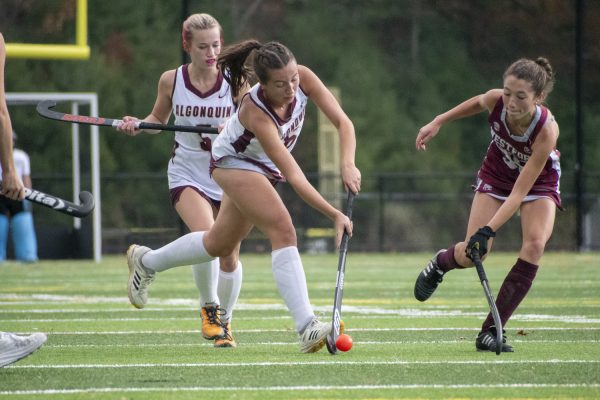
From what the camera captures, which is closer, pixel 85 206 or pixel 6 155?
pixel 6 155

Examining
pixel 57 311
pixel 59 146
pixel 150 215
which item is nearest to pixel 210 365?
pixel 57 311

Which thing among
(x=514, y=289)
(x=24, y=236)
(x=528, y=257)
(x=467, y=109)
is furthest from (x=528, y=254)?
(x=24, y=236)

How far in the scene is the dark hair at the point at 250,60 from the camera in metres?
6.03

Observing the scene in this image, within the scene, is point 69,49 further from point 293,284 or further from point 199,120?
point 293,284

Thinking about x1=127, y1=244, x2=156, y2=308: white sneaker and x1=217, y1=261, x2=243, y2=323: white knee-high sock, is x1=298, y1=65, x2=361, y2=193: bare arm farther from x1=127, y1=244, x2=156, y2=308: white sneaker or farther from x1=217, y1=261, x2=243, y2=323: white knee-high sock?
x1=127, y1=244, x2=156, y2=308: white sneaker

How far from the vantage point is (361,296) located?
10.8 metres

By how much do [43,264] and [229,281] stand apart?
9.72 m

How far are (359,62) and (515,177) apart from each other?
21409 mm

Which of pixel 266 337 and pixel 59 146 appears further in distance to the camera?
pixel 59 146

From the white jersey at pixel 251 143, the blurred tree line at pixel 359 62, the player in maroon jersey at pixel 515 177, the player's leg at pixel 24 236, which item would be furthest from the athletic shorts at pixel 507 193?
the blurred tree line at pixel 359 62

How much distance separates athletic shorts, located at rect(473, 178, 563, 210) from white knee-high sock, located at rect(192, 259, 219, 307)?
1.49 meters

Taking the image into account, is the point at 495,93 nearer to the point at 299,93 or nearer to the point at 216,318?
the point at 299,93

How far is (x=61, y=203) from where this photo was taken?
664cm

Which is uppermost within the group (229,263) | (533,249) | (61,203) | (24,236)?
(61,203)
